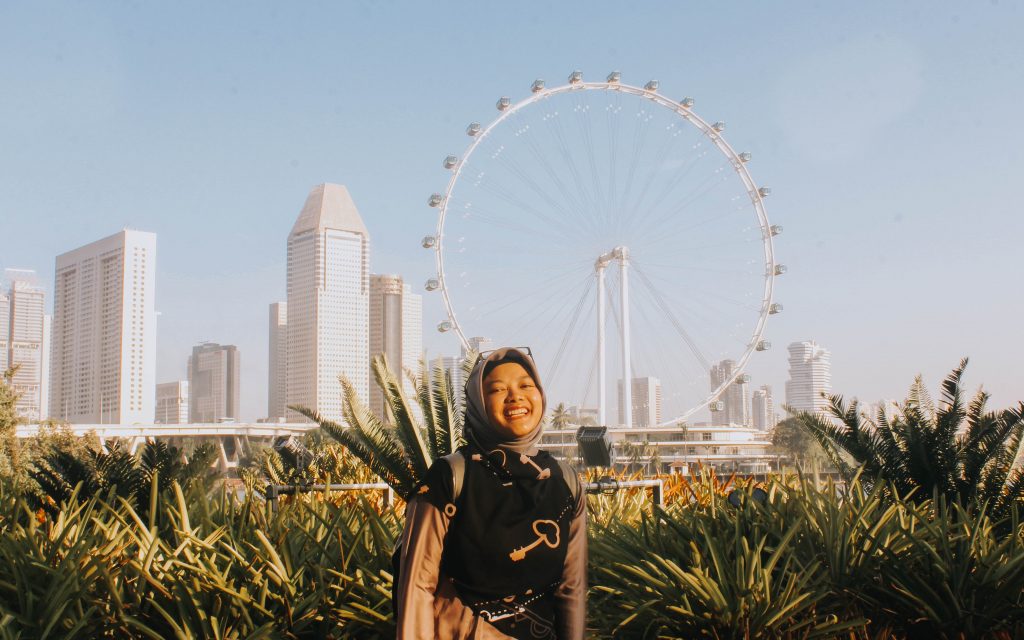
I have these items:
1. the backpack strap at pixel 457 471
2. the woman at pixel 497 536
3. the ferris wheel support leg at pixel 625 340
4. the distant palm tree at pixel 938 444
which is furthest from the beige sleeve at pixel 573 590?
the ferris wheel support leg at pixel 625 340

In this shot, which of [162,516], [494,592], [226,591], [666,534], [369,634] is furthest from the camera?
[162,516]

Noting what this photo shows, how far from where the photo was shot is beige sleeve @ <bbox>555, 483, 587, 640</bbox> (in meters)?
2.98

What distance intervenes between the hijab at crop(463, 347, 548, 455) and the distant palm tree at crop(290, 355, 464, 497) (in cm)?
679

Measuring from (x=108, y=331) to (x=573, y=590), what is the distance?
181m

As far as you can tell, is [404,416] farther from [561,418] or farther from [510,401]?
[561,418]

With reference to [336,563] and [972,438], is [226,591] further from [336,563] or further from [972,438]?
[972,438]

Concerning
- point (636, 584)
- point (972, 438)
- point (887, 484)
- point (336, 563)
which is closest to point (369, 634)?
point (336, 563)

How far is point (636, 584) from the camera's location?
5.25m

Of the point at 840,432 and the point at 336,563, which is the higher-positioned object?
the point at 840,432

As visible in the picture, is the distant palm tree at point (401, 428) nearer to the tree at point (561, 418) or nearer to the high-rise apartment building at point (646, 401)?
the tree at point (561, 418)

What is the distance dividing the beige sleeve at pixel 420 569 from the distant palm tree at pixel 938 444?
6.90 m

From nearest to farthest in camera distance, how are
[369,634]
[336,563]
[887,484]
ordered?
1. [369,634]
2. [336,563]
3. [887,484]

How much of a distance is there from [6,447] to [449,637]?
83.5 feet

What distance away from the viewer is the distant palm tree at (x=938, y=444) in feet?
28.8
